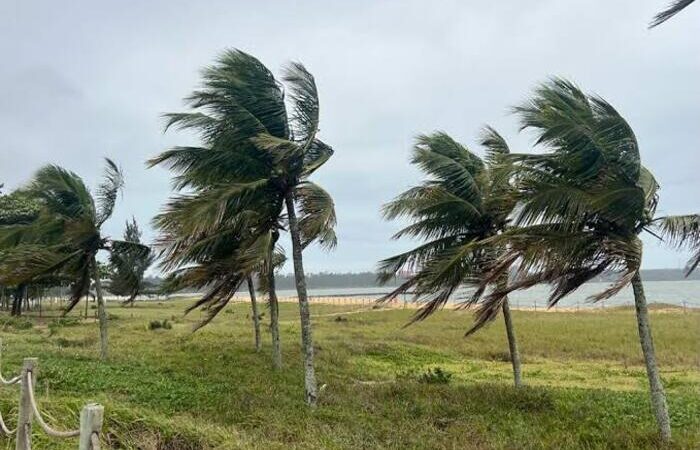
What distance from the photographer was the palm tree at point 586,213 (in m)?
9.00

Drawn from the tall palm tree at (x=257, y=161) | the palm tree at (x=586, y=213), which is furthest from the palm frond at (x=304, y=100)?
the palm tree at (x=586, y=213)

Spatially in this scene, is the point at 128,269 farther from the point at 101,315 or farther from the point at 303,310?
the point at 303,310

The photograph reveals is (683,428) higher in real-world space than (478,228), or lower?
lower

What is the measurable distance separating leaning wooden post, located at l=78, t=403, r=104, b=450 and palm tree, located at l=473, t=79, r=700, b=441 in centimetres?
656

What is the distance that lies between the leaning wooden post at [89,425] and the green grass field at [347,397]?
3.04 m

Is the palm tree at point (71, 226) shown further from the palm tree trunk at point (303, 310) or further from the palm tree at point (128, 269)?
the palm tree trunk at point (303, 310)

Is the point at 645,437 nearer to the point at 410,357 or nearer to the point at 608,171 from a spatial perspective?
the point at 608,171

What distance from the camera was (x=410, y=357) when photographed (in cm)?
2089

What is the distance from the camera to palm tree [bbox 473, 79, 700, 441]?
29.5ft

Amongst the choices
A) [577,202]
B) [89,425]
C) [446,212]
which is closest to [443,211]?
[446,212]

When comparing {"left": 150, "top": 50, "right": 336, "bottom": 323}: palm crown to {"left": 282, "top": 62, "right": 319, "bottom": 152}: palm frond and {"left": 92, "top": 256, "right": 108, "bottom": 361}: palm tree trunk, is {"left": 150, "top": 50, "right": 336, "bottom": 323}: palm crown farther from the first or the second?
{"left": 92, "top": 256, "right": 108, "bottom": 361}: palm tree trunk

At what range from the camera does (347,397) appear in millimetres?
12047

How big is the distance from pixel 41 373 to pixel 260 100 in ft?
22.3

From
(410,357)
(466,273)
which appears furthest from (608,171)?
(410,357)
